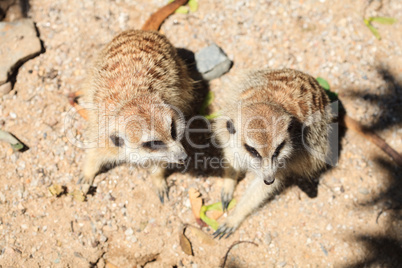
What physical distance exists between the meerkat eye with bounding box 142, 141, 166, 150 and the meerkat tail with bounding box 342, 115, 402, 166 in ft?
6.47

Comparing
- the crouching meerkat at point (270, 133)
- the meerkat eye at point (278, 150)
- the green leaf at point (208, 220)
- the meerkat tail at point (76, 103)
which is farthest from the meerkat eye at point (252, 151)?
the meerkat tail at point (76, 103)

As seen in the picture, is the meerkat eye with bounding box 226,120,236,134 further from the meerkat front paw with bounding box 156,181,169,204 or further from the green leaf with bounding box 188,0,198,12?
the green leaf with bounding box 188,0,198,12

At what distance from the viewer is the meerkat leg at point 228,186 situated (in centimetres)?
333

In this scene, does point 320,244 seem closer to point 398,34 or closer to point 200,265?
point 200,265

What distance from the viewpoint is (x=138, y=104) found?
2.46m

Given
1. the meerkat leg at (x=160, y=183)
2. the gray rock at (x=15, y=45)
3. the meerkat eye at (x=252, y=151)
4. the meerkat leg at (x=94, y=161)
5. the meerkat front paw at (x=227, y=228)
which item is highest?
the gray rock at (x=15, y=45)

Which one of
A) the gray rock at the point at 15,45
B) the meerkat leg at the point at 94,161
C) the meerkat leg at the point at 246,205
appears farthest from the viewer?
the gray rock at the point at 15,45

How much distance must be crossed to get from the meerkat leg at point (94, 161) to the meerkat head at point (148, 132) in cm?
27

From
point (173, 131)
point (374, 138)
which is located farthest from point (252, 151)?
point (374, 138)

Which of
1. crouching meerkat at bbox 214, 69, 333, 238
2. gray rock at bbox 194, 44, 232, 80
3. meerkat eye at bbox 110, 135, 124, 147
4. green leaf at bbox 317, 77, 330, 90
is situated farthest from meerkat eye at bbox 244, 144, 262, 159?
green leaf at bbox 317, 77, 330, 90

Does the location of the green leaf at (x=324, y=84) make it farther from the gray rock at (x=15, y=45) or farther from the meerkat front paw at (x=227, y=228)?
the gray rock at (x=15, y=45)

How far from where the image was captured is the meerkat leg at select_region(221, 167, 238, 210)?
3.33m

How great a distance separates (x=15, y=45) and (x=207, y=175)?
2331 mm

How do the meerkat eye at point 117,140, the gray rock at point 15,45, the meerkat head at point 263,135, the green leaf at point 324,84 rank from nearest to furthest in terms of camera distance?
1. the meerkat head at point 263,135
2. the meerkat eye at point 117,140
3. the gray rock at point 15,45
4. the green leaf at point 324,84
